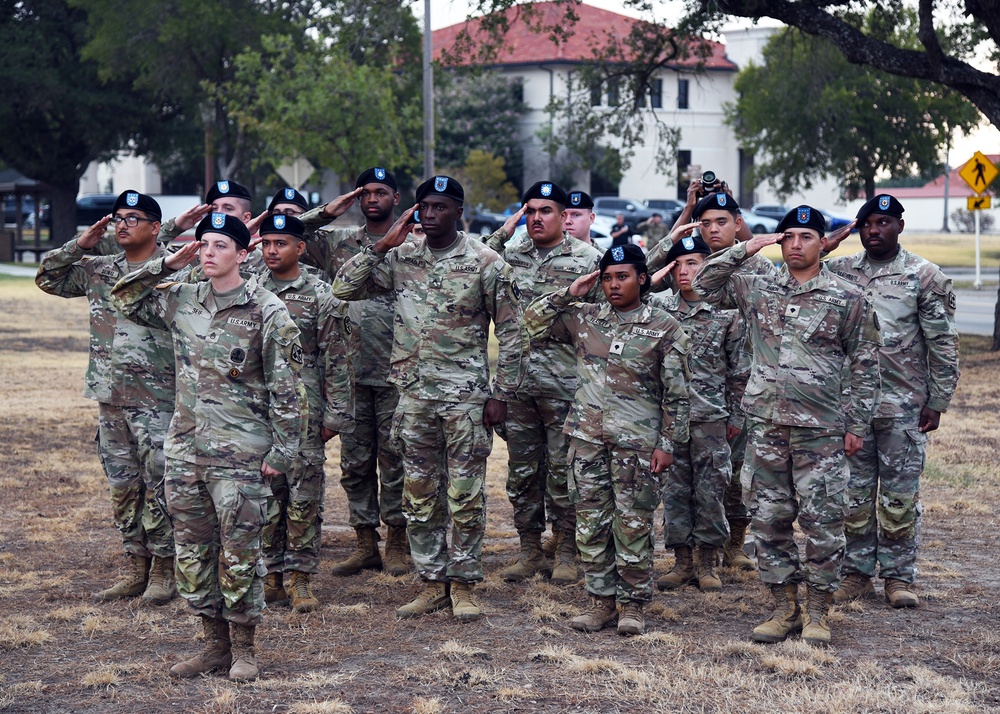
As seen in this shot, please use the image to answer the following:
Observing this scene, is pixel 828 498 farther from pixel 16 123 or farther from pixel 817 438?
pixel 16 123

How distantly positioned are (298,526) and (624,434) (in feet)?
6.79

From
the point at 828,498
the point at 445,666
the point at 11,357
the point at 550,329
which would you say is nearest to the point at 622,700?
the point at 445,666

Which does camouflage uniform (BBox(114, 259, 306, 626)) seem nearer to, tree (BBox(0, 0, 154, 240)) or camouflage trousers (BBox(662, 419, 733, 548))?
camouflage trousers (BBox(662, 419, 733, 548))

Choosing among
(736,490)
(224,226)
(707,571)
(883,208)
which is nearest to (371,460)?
(707,571)

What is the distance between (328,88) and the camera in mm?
31188

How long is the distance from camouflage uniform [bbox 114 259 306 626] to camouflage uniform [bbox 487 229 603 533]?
7.18 ft

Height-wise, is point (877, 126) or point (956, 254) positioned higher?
point (877, 126)

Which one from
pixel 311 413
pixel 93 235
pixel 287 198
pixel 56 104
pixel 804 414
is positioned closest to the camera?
pixel 804 414

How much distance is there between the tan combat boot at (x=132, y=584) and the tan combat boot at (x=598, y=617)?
2.64 meters

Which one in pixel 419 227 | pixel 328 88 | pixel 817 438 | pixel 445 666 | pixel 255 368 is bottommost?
pixel 445 666

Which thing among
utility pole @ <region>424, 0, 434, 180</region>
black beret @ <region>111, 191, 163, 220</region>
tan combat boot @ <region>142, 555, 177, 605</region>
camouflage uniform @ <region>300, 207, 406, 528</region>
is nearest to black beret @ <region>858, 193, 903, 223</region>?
camouflage uniform @ <region>300, 207, 406, 528</region>

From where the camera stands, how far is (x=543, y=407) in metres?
7.91

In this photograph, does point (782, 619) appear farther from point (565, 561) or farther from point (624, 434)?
point (565, 561)

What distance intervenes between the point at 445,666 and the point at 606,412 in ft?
5.28
